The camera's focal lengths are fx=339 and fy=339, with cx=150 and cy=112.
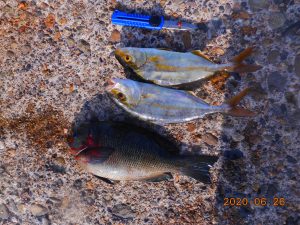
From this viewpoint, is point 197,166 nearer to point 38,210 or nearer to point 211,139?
point 211,139

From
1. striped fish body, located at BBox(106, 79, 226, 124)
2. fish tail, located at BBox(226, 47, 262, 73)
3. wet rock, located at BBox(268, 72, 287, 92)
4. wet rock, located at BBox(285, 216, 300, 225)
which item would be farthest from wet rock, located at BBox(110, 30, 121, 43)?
wet rock, located at BBox(285, 216, 300, 225)

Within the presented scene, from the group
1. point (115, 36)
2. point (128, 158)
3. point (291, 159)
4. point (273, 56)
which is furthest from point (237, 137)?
point (115, 36)

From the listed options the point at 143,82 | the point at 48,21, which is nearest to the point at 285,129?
the point at 143,82

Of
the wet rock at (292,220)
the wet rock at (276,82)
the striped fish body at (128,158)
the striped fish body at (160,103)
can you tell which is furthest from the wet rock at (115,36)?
the wet rock at (292,220)

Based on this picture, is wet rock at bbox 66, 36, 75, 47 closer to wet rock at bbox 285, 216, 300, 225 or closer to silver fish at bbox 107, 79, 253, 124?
silver fish at bbox 107, 79, 253, 124

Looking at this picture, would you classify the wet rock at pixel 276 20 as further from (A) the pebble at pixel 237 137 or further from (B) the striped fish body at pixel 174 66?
(A) the pebble at pixel 237 137

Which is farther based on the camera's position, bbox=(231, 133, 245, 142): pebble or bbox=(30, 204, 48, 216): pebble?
bbox=(30, 204, 48, 216): pebble
